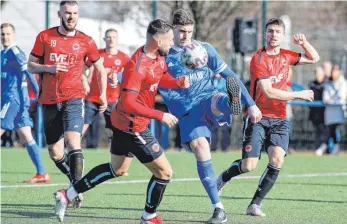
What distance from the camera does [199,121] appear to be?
941 cm

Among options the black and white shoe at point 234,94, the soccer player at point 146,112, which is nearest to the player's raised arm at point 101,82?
the soccer player at point 146,112

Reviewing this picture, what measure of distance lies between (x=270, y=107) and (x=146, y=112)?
2.28 meters

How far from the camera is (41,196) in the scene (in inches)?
440

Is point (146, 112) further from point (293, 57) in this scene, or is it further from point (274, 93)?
point (293, 57)

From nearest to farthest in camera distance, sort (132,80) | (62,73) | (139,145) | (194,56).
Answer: (132,80) < (139,145) < (194,56) < (62,73)

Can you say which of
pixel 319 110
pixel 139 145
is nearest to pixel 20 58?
pixel 139 145

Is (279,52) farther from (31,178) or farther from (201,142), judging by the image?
(31,178)

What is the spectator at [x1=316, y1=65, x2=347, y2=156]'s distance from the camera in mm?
20000

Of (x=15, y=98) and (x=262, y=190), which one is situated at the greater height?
(x=15, y=98)

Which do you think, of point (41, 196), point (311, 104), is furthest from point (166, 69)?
point (311, 104)

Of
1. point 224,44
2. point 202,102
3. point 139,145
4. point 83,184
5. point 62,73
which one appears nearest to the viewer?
point 139,145

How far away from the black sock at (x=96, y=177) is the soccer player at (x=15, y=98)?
3.87 meters

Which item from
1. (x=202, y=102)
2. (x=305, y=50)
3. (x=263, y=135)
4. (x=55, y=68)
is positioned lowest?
(x=263, y=135)

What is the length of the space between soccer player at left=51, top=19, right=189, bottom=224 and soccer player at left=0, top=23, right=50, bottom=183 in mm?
4223
